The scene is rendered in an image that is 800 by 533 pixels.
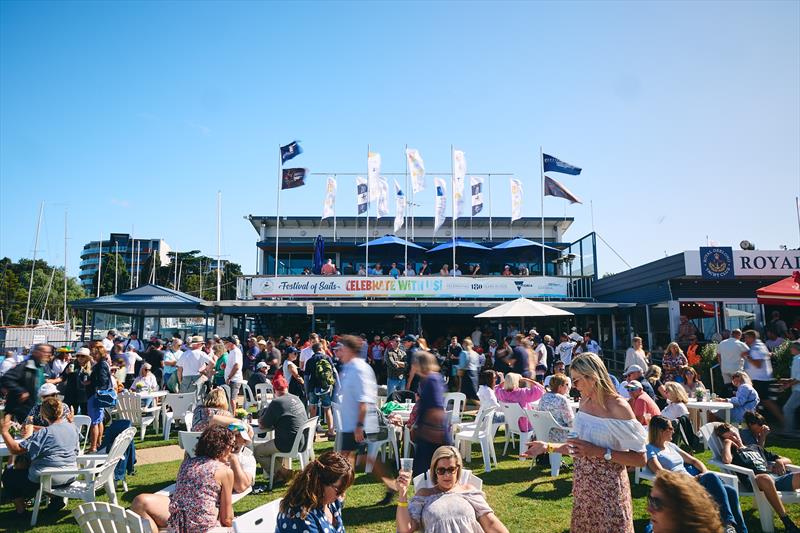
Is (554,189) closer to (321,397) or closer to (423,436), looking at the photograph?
(321,397)

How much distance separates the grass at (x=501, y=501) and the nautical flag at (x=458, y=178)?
15597mm

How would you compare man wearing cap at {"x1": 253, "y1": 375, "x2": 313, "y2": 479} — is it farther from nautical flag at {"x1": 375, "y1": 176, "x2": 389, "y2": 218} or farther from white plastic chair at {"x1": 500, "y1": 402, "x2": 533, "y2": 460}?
nautical flag at {"x1": 375, "y1": 176, "x2": 389, "y2": 218}

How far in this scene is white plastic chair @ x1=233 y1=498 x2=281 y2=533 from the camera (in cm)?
321

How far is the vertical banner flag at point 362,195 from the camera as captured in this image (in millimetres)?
22375

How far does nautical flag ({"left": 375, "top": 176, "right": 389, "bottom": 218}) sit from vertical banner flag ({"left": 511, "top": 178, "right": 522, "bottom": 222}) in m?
5.57

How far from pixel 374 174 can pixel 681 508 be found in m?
20.6

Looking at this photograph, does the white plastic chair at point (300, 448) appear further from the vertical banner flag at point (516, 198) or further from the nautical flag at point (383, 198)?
the vertical banner flag at point (516, 198)

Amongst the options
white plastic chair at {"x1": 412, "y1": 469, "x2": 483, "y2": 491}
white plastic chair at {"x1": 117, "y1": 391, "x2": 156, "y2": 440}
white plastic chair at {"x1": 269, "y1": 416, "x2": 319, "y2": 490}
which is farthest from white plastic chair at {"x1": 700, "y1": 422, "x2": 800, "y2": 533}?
white plastic chair at {"x1": 117, "y1": 391, "x2": 156, "y2": 440}

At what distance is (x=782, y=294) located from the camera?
432 inches

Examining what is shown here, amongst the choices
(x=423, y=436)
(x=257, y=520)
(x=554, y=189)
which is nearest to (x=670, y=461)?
(x=423, y=436)

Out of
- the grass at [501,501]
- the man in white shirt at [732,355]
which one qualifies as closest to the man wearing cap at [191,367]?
the grass at [501,501]

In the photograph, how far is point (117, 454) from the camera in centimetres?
557

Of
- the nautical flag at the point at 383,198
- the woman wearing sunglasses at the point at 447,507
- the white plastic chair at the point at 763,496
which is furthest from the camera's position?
the nautical flag at the point at 383,198

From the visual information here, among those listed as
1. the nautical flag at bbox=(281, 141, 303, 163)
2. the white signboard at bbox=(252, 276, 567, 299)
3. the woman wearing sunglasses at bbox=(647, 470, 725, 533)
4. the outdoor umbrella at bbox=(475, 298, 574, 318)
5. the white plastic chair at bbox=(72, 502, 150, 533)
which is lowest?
the white plastic chair at bbox=(72, 502, 150, 533)
